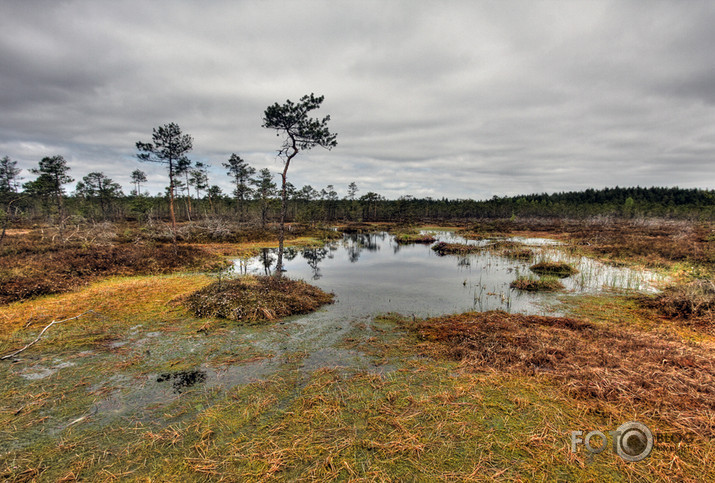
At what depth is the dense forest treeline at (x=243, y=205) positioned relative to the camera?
5119 centimetres

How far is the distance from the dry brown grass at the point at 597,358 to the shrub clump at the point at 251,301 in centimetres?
472

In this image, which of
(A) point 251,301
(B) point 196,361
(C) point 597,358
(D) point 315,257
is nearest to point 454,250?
(D) point 315,257

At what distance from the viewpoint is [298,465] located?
4.06m

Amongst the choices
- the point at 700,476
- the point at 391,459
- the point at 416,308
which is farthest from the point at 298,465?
the point at 416,308

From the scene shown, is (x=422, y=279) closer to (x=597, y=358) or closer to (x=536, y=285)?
(x=536, y=285)

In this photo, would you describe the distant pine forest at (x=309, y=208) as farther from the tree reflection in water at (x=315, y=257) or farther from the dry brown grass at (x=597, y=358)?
the dry brown grass at (x=597, y=358)

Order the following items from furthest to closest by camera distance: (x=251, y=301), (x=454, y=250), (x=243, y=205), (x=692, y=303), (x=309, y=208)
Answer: (x=243, y=205), (x=309, y=208), (x=454, y=250), (x=251, y=301), (x=692, y=303)

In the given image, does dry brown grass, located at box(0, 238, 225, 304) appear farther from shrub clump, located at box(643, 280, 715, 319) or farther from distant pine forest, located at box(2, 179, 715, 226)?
distant pine forest, located at box(2, 179, 715, 226)

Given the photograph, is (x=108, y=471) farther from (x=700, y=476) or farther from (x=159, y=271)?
(x=159, y=271)

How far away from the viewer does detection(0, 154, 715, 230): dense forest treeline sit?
5119 centimetres

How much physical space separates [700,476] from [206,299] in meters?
13.5

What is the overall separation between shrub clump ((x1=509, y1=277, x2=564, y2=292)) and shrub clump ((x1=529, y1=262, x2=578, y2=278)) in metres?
2.99

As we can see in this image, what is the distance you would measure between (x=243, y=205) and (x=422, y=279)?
78291 millimetres

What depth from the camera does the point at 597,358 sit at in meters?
6.93
